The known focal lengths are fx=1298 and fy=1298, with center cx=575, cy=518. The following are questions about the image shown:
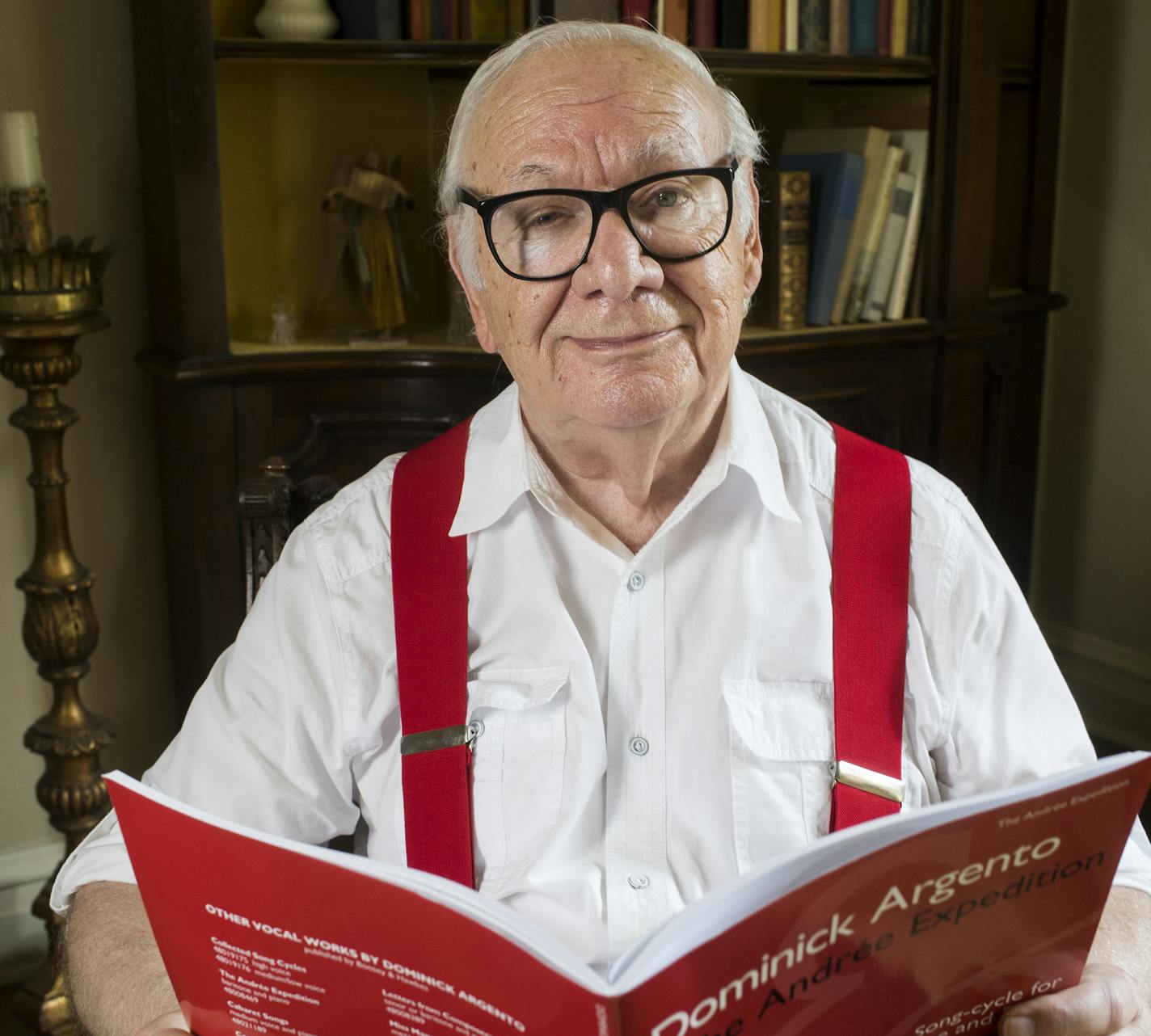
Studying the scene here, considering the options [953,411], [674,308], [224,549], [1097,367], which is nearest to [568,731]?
[674,308]

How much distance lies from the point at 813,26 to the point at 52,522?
4.73 ft

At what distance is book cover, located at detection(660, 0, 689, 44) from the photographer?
2026mm

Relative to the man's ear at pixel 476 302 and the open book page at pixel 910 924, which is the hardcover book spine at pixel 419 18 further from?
the open book page at pixel 910 924

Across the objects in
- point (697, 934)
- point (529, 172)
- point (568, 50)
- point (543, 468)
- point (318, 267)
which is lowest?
point (697, 934)

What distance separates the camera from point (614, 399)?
1.11 meters

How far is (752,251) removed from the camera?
4.18ft

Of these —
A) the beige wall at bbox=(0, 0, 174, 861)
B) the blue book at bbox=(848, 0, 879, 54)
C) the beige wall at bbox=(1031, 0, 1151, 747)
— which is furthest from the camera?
the beige wall at bbox=(1031, 0, 1151, 747)

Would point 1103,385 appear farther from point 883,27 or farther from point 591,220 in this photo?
point 591,220

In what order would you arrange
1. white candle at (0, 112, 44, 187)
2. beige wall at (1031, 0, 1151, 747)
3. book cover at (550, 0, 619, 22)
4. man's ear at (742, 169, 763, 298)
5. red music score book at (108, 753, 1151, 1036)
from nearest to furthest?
1. red music score book at (108, 753, 1151, 1036)
2. man's ear at (742, 169, 763, 298)
3. white candle at (0, 112, 44, 187)
4. book cover at (550, 0, 619, 22)
5. beige wall at (1031, 0, 1151, 747)

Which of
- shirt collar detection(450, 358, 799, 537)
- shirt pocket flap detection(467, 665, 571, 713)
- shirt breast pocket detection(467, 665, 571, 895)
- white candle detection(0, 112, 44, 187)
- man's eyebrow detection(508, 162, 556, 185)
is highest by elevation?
white candle detection(0, 112, 44, 187)

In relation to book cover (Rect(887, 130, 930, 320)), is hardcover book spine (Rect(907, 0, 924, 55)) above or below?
above

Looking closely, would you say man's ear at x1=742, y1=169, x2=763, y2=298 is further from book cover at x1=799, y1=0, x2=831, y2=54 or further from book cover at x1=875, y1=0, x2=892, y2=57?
book cover at x1=875, y1=0, x2=892, y2=57

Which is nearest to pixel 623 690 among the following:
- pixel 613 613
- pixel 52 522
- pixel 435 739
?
pixel 613 613

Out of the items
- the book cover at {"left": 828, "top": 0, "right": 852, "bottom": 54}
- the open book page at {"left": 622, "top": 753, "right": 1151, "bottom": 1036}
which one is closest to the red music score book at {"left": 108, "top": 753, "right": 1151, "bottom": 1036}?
the open book page at {"left": 622, "top": 753, "right": 1151, "bottom": 1036}
